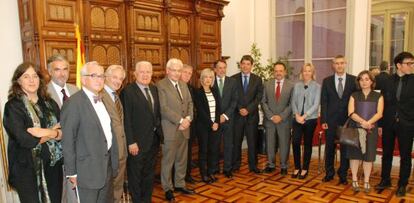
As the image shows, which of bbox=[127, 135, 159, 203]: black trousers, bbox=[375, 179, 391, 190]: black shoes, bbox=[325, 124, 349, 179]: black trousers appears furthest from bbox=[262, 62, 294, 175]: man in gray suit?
bbox=[127, 135, 159, 203]: black trousers

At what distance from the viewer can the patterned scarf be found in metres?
2.29

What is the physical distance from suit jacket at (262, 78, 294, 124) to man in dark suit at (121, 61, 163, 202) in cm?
184

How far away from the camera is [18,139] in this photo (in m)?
2.19

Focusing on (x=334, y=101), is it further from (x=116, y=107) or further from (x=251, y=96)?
(x=116, y=107)

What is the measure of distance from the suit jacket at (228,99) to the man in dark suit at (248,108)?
103mm

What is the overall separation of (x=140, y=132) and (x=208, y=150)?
1.32 meters

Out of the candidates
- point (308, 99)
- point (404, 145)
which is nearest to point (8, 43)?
point (308, 99)

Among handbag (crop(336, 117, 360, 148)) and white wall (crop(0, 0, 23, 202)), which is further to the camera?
handbag (crop(336, 117, 360, 148))

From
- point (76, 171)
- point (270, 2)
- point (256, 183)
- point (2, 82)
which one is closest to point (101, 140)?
point (76, 171)

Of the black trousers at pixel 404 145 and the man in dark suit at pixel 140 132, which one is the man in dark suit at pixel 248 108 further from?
the black trousers at pixel 404 145

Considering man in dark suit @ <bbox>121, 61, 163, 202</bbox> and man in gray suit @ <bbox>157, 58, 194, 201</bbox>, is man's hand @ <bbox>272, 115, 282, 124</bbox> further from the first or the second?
man in dark suit @ <bbox>121, 61, 163, 202</bbox>

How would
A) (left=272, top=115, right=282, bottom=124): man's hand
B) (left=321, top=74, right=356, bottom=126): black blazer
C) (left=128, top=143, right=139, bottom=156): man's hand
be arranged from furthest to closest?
(left=272, top=115, right=282, bottom=124): man's hand → (left=321, top=74, right=356, bottom=126): black blazer → (left=128, top=143, right=139, bottom=156): man's hand

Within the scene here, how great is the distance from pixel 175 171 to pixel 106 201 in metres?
1.38

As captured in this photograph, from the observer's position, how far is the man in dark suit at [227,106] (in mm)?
4352
